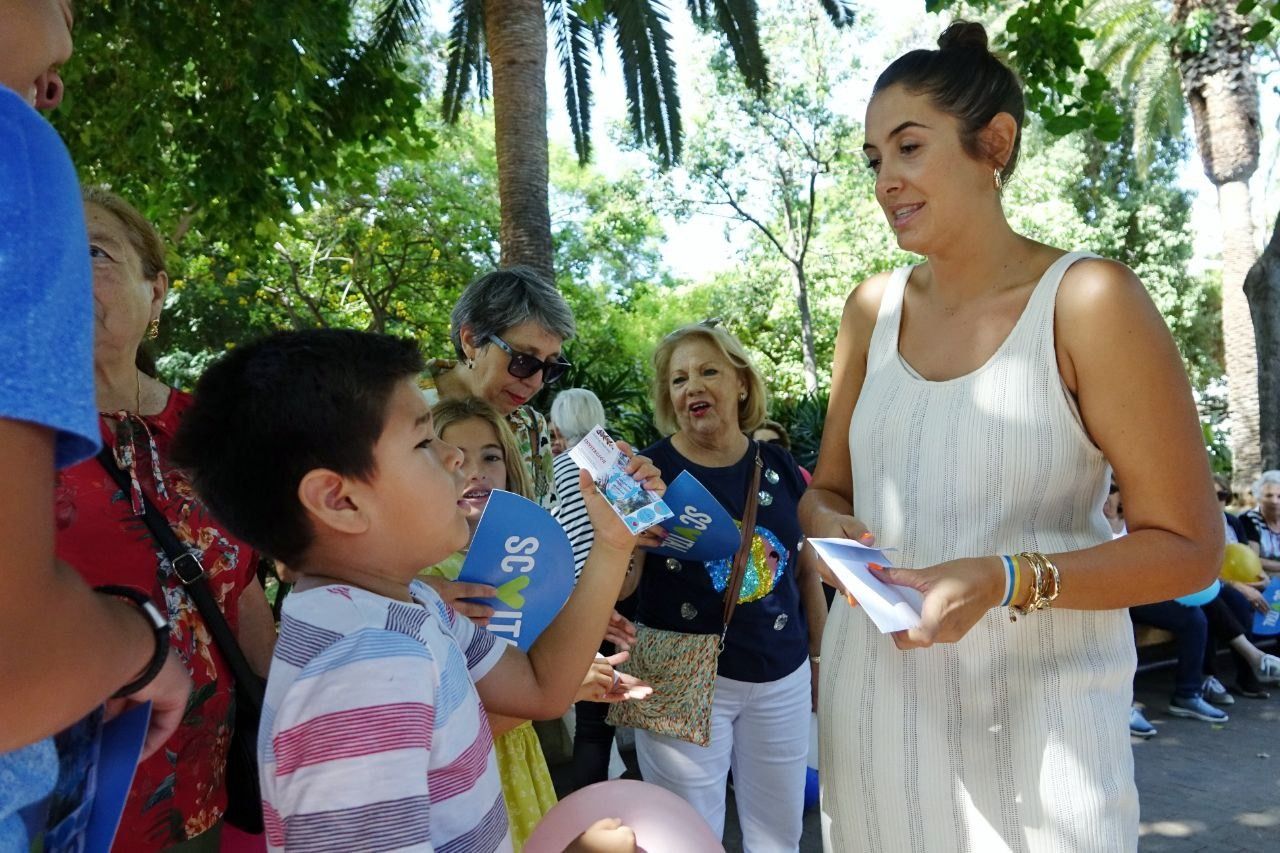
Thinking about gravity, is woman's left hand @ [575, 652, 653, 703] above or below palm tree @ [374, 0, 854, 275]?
below

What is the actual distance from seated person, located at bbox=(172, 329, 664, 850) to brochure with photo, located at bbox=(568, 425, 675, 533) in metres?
0.31

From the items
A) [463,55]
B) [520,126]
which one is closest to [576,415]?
[520,126]

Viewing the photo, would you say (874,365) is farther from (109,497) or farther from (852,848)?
(109,497)

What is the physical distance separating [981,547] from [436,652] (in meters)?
0.95

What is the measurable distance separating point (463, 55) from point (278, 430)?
1463 centimetres

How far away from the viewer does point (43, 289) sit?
2.50ft

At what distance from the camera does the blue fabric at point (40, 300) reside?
74 cm

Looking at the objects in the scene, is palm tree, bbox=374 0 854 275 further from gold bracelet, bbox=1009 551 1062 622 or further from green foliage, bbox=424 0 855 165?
gold bracelet, bbox=1009 551 1062 622

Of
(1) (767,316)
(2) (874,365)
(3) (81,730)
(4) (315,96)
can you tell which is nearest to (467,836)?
(3) (81,730)

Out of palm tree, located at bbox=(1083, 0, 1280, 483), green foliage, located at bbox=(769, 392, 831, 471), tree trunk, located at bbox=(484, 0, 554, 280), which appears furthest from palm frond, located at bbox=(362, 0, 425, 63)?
palm tree, located at bbox=(1083, 0, 1280, 483)

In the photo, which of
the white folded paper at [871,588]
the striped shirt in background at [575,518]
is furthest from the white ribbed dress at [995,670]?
the striped shirt in background at [575,518]

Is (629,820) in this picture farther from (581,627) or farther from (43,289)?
(43,289)

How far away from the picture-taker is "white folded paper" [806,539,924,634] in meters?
1.45

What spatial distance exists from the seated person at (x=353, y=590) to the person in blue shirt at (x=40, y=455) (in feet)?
1.15
